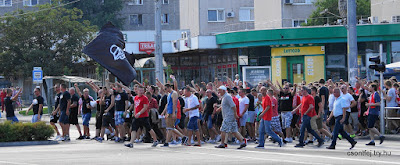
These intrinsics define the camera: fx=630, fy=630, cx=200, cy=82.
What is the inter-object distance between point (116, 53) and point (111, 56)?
25cm

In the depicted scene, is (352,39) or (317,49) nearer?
(352,39)

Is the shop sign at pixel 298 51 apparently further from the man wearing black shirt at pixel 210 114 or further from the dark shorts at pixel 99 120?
the dark shorts at pixel 99 120

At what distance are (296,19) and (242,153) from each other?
2990cm

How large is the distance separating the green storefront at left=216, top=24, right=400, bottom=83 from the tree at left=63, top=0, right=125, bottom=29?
36.7 m

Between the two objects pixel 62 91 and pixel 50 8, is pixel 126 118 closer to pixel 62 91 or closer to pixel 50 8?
pixel 62 91

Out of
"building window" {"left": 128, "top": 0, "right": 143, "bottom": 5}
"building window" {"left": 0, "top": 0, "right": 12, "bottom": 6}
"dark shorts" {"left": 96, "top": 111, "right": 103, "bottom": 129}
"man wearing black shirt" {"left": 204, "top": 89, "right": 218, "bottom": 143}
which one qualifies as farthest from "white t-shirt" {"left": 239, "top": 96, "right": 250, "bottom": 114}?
"building window" {"left": 0, "top": 0, "right": 12, "bottom": 6}

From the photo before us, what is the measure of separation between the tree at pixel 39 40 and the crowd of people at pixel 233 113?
29898 mm

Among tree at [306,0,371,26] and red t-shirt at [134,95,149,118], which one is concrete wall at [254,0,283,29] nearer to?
tree at [306,0,371,26]

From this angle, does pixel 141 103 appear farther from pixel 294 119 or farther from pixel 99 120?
pixel 294 119

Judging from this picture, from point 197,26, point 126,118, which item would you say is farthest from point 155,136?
point 197,26

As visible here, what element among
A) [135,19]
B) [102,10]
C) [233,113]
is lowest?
[233,113]

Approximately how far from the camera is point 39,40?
50.8 m

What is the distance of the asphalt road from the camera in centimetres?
1288

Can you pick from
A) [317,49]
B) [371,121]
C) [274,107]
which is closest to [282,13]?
[317,49]
